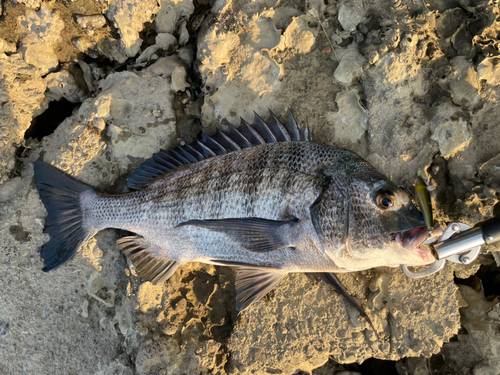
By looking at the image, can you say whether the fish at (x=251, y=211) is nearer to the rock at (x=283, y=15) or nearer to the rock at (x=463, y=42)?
the rock at (x=283, y=15)

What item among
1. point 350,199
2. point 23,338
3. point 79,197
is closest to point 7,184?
point 79,197

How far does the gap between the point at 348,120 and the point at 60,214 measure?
9.45 ft

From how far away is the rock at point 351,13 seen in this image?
9.27 feet

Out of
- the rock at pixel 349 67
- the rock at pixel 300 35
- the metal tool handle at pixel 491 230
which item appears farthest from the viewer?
the rock at pixel 300 35

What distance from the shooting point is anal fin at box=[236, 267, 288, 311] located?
8.84ft

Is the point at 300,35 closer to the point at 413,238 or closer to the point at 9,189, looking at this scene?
the point at 413,238

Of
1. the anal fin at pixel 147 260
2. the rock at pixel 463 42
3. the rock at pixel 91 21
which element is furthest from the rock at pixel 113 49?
the rock at pixel 463 42

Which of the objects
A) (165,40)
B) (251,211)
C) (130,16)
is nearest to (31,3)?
(130,16)

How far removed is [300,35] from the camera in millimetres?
2949

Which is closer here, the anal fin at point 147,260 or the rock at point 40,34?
the anal fin at point 147,260

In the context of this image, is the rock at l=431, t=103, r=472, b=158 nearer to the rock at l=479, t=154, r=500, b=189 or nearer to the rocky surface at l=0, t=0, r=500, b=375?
the rocky surface at l=0, t=0, r=500, b=375

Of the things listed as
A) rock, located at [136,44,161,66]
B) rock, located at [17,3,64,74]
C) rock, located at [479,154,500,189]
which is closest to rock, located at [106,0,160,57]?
rock, located at [136,44,161,66]

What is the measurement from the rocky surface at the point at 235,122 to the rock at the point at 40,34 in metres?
0.02

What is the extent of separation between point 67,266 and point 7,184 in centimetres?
102
